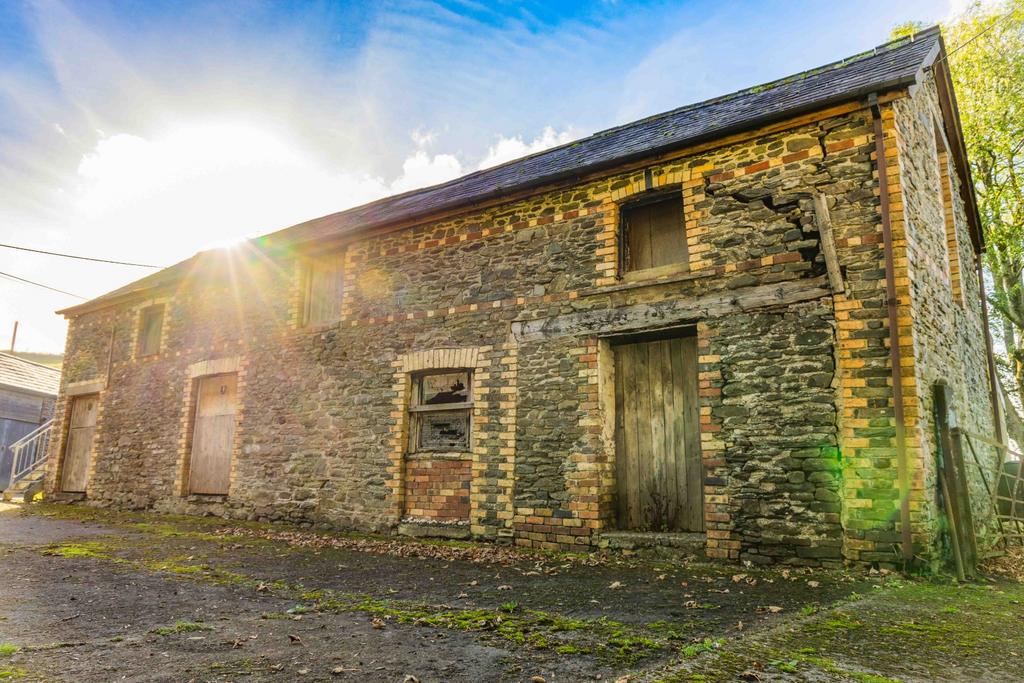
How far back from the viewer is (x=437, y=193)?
10.6 metres

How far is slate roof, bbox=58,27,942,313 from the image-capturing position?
6393 millimetres

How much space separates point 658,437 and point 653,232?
8.38 feet

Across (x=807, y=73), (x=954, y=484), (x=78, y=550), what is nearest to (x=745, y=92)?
(x=807, y=73)

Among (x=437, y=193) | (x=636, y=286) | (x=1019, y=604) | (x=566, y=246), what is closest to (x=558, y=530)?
(x=636, y=286)

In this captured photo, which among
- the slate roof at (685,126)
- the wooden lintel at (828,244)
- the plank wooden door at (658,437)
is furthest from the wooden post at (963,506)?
the slate roof at (685,126)

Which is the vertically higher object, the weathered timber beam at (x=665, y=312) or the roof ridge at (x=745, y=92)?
the roof ridge at (x=745, y=92)

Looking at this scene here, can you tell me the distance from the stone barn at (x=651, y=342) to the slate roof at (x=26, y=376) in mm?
14962

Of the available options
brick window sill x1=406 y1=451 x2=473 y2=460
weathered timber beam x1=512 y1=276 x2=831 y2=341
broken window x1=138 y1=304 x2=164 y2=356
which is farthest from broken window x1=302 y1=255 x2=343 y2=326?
broken window x1=138 y1=304 x2=164 y2=356

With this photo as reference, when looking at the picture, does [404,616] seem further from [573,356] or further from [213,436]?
[213,436]

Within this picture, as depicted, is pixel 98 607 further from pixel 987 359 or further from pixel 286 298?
pixel 987 359

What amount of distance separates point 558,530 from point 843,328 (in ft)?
12.6

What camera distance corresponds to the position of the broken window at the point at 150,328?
13398mm

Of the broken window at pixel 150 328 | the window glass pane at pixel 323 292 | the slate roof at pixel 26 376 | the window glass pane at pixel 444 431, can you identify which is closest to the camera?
the window glass pane at pixel 444 431

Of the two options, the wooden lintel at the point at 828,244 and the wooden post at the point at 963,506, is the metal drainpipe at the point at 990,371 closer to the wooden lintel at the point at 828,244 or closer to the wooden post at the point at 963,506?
the wooden post at the point at 963,506
